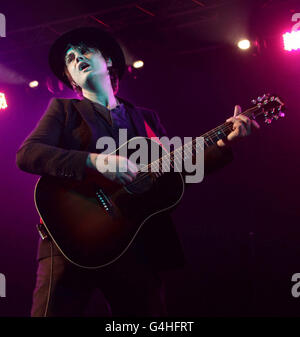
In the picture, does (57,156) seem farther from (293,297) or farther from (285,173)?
(285,173)

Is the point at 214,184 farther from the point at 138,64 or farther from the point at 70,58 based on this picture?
the point at 70,58

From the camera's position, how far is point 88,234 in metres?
1.53

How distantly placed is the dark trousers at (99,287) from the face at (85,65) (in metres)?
1.31

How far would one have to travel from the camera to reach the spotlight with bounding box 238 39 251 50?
16.2 feet

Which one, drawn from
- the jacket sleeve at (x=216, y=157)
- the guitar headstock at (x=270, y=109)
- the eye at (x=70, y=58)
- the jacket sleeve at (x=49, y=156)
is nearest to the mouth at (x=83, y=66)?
the eye at (x=70, y=58)

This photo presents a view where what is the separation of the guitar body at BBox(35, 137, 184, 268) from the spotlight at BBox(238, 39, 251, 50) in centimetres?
412

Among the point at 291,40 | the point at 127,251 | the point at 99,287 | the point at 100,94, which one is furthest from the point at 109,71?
the point at 291,40

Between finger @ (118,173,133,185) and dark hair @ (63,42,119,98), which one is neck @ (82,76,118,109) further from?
finger @ (118,173,133,185)

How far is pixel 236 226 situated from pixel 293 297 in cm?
124

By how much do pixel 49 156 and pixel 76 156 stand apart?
0.15 meters

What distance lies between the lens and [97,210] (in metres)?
1.61

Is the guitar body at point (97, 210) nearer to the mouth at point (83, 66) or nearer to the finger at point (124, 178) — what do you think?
the finger at point (124, 178)

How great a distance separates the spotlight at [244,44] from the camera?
4944 mm

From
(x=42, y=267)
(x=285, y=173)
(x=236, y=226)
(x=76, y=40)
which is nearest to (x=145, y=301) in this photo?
(x=42, y=267)
